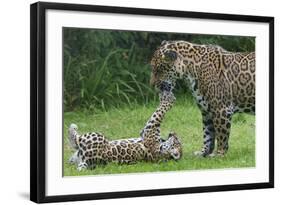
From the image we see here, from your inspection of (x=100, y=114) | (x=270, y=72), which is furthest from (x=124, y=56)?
(x=270, y=72)

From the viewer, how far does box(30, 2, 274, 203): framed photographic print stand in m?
4.73

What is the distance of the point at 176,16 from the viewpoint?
5121 millimetres

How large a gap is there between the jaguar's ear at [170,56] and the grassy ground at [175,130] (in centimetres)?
29

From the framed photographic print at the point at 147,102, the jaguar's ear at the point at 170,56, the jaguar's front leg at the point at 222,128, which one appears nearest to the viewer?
the framed photographic print at the point at 147,102

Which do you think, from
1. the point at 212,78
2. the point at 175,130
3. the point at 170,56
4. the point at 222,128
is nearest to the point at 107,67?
the point at 170,56

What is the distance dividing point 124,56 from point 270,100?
45.5 inches

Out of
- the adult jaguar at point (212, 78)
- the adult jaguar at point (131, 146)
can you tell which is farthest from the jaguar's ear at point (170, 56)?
the adult jaguar at point (131, 146)

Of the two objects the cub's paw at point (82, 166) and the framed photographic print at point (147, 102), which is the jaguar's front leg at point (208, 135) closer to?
the framed photographic print at point (147, 102)

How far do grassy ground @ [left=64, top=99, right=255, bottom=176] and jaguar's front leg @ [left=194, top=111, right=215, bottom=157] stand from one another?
41 mm

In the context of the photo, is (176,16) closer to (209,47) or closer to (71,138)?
(209,47)

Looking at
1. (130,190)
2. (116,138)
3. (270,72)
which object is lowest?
(130,190)

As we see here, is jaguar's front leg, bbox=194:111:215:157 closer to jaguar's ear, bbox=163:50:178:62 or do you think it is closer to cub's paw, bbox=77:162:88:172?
jaguar's ear, bbox=163:50:178:62

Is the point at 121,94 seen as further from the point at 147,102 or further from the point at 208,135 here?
the point at 208,135

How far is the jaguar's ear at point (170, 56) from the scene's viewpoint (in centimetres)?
522
